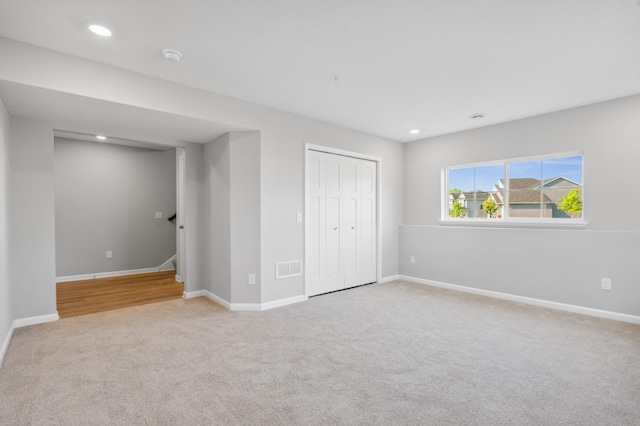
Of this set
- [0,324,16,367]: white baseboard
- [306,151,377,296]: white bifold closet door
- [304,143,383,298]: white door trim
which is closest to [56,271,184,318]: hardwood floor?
[0,324,16,367]: white baseboard

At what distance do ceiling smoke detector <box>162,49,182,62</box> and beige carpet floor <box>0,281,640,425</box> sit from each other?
2.44m

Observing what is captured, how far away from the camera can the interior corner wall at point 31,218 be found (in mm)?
3219

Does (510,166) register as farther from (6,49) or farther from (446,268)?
(6,49)

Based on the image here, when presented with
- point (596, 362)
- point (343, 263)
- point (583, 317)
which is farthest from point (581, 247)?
point (343, 263)

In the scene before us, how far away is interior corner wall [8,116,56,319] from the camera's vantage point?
322cm

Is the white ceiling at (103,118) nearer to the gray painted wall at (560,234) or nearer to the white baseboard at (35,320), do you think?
the white baseboard at (35,320)

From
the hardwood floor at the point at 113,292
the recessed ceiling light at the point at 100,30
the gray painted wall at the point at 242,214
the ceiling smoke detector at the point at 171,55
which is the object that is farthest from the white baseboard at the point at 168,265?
the recessed ceiling light at the point at 100,30

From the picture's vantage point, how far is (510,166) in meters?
4.53

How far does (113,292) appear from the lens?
15.4ft

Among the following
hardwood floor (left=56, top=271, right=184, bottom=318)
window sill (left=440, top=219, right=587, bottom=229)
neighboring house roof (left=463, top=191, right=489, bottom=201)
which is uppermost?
neighboring house roof (left=463, top=191, right=489, bottom=201)

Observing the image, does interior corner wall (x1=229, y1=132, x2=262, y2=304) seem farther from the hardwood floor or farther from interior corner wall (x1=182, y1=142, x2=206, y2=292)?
the hardwood floor

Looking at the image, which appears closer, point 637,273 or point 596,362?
point 596,362

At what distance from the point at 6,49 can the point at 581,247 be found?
578 centimetres

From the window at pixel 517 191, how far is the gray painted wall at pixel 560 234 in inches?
6.7
